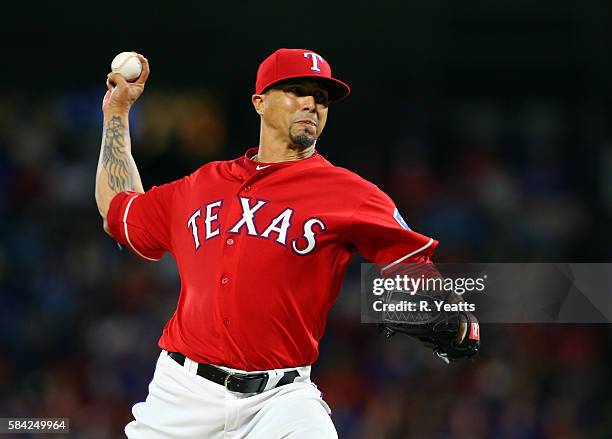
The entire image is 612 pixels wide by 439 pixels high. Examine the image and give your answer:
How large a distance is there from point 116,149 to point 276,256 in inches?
37.2

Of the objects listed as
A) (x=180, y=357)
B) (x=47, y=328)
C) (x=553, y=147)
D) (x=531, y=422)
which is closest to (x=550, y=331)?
(x=531, y=422)

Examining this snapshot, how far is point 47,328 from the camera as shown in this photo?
644cm

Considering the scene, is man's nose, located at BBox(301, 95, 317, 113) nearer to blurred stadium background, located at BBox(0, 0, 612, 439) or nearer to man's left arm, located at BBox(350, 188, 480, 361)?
man's left arm, located at BBox(350, 188, 480, 361)

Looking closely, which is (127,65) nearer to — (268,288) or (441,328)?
(268,288)

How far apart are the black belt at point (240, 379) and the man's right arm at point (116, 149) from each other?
79 cm

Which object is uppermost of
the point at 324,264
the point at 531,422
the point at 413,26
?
the point at 413,26

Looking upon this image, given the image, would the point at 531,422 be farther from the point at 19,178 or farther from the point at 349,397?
the point at 19,178

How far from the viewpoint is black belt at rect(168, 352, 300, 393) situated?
2.61 meters

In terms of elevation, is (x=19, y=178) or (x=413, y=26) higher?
(x=413, y=26)

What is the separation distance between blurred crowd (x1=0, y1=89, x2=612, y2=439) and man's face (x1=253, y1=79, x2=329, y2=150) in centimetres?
312

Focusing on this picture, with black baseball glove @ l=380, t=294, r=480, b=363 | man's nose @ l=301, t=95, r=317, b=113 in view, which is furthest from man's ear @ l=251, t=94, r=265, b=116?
black baseball glove @ l=380, t=294, r=480, b=363

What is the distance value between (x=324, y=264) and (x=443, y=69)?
5.81 meters

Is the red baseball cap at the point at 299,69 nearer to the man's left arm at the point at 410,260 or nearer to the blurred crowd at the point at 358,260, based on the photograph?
the man's left arm at the point at 410,260

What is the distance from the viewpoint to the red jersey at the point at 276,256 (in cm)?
264
